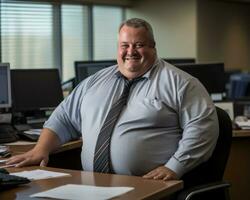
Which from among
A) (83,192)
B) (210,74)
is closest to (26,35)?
(210,74)

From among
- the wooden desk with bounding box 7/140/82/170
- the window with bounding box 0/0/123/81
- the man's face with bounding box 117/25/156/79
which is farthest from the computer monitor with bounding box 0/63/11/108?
the window with bounding box 0/0/123/81

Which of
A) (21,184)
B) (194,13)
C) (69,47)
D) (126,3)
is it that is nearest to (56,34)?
(69,47)

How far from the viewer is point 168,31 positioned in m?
8.41

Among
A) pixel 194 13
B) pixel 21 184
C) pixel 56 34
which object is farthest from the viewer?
pixel 194 13

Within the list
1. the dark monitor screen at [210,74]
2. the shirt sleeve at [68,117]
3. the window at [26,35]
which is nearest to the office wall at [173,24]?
the window at [26,35]

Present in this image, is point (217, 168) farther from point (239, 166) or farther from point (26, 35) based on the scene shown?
point (26, 35)

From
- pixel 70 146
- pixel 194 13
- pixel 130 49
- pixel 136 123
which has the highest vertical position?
pixel 194 13

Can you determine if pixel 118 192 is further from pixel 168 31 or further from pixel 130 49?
pixel 168 31

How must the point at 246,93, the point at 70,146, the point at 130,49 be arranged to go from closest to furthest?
1. the point at 130,49
2. the point at 70,146
3. the point at 246,93

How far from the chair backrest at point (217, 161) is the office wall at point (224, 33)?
588 centimetres

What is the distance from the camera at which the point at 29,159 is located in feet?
8.33

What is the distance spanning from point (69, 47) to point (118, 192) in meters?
5.72

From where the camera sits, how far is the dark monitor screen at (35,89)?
3.66 meters

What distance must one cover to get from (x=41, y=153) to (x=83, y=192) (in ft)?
2.32
